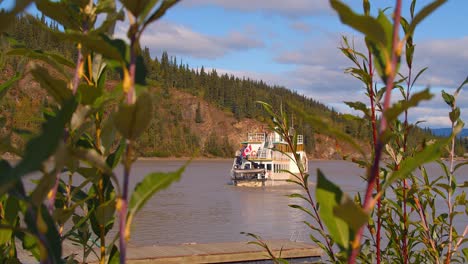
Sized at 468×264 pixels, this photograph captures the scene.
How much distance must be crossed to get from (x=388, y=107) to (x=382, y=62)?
9cm

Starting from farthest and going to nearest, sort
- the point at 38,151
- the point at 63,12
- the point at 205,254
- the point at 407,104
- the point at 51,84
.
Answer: the point at 205,254 → the point at 63,12 → the point at 51,84 → the point at 407,104 → the point at 38,151

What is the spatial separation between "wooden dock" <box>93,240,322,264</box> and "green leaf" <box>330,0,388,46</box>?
7.82m

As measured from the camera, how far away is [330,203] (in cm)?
66

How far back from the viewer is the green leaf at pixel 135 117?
58 centimetres

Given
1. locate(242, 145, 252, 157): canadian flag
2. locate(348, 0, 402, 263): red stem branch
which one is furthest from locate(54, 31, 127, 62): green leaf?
locate(242, 145, 252, 157): canadian flag

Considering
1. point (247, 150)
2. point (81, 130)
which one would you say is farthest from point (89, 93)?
point (247, 150)

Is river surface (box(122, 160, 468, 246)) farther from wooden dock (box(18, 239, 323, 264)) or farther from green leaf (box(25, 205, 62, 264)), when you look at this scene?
green leaf (box(25, 205, 62, 264))

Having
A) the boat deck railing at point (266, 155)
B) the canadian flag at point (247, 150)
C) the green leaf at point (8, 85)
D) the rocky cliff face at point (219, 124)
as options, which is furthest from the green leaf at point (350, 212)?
the rocky cliff face at point (219, 124)

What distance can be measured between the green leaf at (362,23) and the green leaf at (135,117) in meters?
0.23

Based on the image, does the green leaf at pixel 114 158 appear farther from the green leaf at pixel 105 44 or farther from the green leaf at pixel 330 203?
the green leaf at pixel 330 203

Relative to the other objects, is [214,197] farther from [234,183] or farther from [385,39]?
[385,39]

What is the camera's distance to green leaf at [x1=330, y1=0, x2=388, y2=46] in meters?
0.60

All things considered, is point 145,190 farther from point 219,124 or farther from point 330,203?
point 219,124

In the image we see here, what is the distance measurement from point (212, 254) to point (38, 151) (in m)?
9.01
